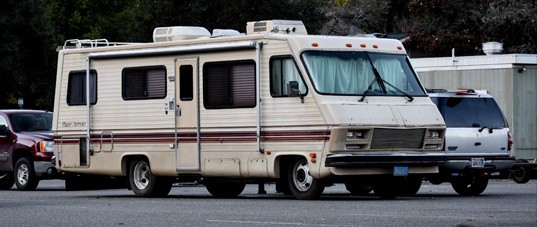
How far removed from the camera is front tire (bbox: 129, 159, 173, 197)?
23.6 m

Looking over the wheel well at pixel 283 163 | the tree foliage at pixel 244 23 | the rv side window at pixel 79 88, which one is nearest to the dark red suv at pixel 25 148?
the rv side window at pixel 79 88

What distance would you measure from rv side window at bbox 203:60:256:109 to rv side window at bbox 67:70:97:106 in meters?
2.60

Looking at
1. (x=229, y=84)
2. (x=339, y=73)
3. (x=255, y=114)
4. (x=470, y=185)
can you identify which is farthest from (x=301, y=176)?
(x=470, y=185)

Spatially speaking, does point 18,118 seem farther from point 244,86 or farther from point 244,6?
point 244,6

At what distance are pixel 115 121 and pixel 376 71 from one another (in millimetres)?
4709

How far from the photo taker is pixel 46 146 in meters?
27.8

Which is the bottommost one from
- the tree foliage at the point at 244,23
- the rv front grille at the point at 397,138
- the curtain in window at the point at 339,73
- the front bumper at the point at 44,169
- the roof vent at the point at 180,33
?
the front bumper at the point at 44,169

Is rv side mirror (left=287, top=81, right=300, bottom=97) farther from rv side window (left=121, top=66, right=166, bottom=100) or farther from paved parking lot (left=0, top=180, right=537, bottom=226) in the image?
rv side window (left=121, top=66, right=166, bottom=100)

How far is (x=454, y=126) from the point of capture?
2338cm

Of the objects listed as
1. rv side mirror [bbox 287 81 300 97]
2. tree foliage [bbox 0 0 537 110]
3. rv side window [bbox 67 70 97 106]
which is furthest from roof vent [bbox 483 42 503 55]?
tree foliage [bbox 0 0 537 110]

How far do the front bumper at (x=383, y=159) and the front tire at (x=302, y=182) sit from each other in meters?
0.56

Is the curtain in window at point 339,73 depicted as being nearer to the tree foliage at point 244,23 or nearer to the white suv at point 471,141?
the white suv at point 471,141

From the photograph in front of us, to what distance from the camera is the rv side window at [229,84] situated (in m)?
22.1

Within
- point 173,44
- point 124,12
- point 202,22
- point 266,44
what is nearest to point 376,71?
point 266,44
